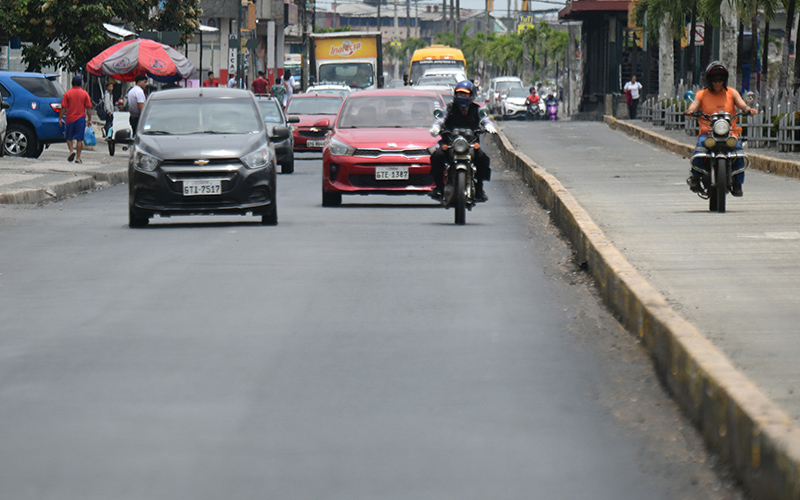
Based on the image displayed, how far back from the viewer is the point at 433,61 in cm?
6078

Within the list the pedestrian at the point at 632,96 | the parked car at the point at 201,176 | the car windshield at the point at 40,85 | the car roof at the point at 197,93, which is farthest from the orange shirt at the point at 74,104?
the pedestrian at the point at 632,96

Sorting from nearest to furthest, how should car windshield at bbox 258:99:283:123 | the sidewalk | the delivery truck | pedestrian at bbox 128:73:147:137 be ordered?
the sidewalk
car windshield at bbox 258:99:283:123
pedestrian at bbox 128:73:147:137
the delivery truck

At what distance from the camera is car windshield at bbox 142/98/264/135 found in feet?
50.1

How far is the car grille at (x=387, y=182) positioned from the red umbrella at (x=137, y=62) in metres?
14.7

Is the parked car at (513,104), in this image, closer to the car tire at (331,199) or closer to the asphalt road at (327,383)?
the car tire at (331,199)

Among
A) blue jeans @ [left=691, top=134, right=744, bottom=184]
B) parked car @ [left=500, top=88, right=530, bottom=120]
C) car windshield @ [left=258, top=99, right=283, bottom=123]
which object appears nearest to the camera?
blue jeans @ [left=691, top=134, right=744, bottom=184]

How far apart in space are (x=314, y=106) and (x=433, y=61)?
30.0m

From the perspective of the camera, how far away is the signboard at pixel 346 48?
5303 cm

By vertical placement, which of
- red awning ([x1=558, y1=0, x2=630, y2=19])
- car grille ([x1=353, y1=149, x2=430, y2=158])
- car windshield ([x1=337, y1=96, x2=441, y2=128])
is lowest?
car grille ([x1=353, y1=149, x2=430, y2=158])

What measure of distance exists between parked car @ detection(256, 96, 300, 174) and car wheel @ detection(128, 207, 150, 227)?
349 inches

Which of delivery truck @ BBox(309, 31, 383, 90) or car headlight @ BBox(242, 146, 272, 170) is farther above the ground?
delivery truck @ BBox(309, 31, 383, 90)

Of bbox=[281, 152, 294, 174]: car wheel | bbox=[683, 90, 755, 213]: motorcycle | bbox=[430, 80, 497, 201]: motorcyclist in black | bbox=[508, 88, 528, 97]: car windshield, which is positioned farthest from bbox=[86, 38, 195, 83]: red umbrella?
bbox=[508, 88, 528, 97]: car windshield

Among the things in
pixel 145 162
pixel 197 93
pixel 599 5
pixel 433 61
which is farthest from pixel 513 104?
pixel 145 162

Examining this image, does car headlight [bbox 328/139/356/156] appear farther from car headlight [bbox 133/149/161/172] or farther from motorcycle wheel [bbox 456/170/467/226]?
car headlight [bbox 133/149/161/172]
